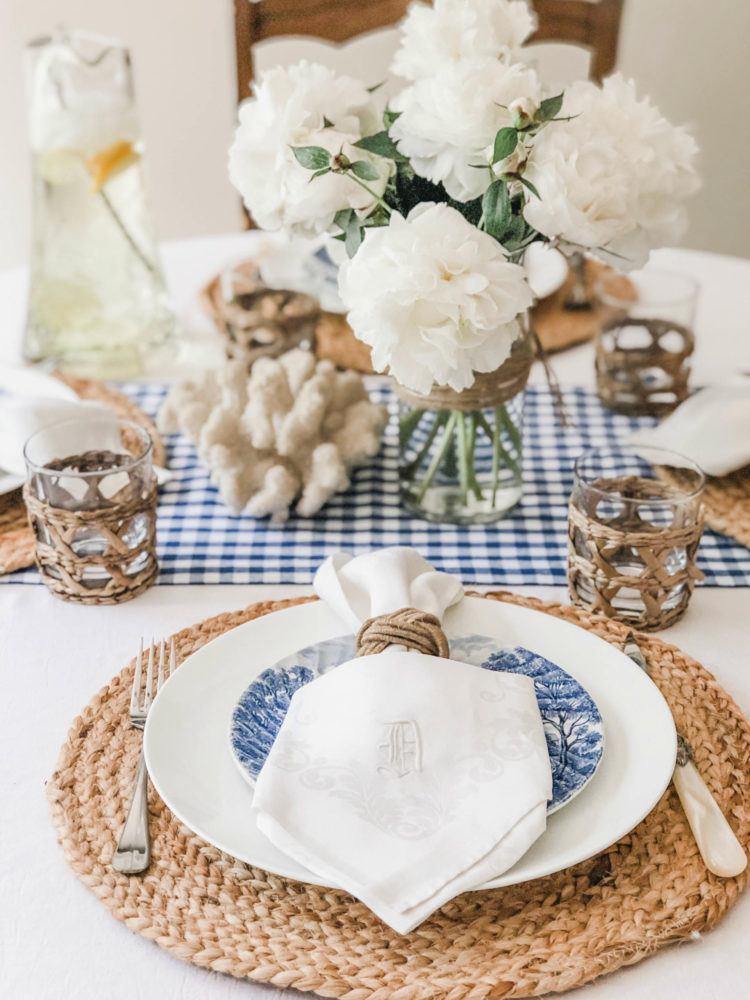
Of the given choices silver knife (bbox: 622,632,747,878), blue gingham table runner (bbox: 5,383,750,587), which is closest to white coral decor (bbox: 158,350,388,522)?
blue gingham table runner (bbox: 5,383,750,587)

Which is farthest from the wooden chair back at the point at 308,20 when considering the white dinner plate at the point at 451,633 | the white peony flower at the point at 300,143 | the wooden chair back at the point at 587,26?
the white dinner plate at the point at 451,633

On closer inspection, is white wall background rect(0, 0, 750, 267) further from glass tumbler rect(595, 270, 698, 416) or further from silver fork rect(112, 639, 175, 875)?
silver fork rect(112, 639, 175, 875)

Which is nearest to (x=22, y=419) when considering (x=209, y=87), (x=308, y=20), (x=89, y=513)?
(x=89, y=513)

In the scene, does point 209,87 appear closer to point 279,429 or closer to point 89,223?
point 89,223

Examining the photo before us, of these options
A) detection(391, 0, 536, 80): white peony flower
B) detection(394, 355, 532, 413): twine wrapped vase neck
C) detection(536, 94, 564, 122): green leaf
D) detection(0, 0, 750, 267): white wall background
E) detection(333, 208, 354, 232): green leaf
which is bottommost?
detection(0, 0, 750, 267): white wall background

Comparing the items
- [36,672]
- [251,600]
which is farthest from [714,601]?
[36,672]

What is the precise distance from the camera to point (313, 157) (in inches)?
31.2

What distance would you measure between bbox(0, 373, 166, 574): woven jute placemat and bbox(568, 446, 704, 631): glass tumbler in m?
0.40

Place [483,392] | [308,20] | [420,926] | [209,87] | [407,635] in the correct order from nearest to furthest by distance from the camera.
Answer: [420,926], [407,635], [483,392], [308,20], [209,87]

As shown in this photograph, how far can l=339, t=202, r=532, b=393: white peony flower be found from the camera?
74 cm

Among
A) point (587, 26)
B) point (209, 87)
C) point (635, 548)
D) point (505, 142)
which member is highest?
point (505, 142)

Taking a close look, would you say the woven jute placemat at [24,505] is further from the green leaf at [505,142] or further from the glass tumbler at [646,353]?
the glass tumbler at [646,353]

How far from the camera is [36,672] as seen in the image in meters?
0.81

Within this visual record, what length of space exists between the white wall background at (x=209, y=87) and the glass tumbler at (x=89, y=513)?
1986 mm
